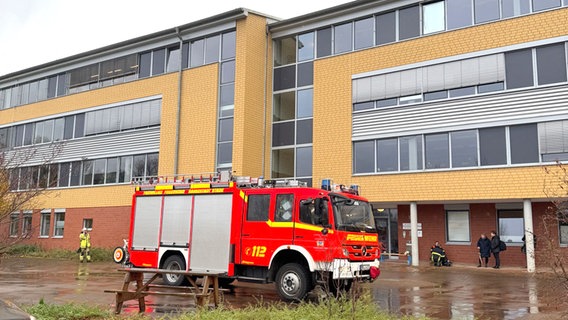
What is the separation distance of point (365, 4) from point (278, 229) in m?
15.0

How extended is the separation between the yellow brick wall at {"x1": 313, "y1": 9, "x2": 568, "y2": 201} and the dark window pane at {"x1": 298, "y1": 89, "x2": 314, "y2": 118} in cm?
44

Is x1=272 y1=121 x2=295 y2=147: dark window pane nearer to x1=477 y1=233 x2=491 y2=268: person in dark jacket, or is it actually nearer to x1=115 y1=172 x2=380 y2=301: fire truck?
x1=477 y1=233 x2=491 y2=268: person in dark jacket

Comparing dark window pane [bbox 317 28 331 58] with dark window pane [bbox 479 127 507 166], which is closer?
dark window pane [bbox 479 127 507 166]

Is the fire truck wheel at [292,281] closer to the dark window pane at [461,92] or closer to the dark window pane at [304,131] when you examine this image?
the dark window pane at [461,92]

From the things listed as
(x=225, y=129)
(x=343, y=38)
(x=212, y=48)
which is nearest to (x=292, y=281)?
(x=225, y=129)

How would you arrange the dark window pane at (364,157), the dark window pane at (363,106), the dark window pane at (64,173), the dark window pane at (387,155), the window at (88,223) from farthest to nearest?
the dark window pane at (64,173) → the window at (88,223) → the dark window pane at (363,106) → the dark window pane at (364,157) → the dark window pane at (387,155)

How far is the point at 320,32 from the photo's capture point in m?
25.7

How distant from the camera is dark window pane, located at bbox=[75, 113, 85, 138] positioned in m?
32.2

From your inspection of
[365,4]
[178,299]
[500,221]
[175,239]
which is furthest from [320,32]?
[178,299]

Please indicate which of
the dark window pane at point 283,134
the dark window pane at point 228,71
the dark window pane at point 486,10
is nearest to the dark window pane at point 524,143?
the dark window pane at point 486,10

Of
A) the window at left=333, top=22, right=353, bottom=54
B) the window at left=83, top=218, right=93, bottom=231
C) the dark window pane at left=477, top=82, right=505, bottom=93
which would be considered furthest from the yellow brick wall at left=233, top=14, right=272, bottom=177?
the window at left=83, top=218, right=93, bottom=231

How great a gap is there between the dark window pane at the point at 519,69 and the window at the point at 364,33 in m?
6.11

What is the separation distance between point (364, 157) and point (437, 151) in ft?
10.8

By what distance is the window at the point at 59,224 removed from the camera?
32469 mm
